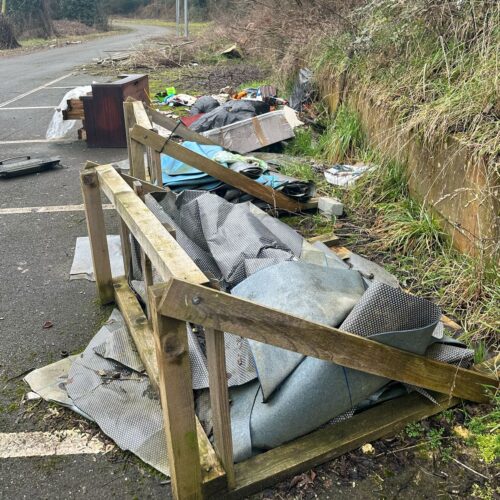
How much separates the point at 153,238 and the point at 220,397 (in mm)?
646

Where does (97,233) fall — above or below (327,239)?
above

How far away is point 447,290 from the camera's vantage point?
10.7 feet

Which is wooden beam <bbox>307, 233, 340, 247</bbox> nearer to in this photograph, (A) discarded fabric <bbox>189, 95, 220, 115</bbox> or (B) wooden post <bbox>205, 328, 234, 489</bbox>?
(B) wooden post <bbox>205, 328, 234, 489</bbox>

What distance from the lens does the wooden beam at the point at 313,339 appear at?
161cm

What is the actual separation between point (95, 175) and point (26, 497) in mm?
1765

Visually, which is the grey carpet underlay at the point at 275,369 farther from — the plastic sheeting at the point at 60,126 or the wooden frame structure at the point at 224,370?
the plastic sheeting at the point at 60,126

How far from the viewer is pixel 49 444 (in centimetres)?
235

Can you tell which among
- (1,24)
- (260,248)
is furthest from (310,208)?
(1,24)

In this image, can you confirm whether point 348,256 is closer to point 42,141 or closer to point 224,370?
point 224,370

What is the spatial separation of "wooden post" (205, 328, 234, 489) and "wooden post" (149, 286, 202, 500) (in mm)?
85

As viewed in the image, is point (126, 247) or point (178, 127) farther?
point (178, 127)

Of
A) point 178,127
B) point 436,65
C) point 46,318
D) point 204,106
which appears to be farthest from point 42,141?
point 436,65

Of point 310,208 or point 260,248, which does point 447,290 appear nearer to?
point 260,248

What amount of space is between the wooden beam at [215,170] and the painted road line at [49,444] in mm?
2453
